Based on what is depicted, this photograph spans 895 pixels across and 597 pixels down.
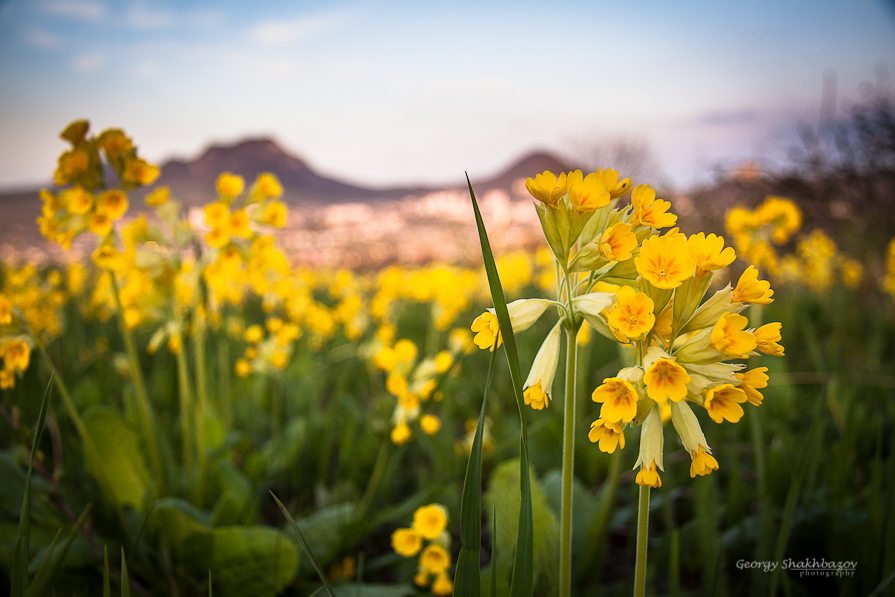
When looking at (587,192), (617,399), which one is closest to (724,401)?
(617,399)

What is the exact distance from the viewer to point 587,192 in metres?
0.73

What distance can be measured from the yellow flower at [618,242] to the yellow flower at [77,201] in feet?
4.60

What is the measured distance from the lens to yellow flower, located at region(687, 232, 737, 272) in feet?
2.21

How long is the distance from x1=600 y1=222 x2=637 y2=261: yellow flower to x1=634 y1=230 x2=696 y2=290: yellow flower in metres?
0.04

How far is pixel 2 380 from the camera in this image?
1261mm

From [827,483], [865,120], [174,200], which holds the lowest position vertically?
[827,483]

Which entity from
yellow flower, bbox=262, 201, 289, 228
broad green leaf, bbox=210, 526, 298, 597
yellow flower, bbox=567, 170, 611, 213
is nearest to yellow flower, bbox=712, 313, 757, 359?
yellow flower, bbox=567, 170, 611, 213

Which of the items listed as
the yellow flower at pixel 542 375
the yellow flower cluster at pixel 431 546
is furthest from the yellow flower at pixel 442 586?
the yellow flower at pixel 542 375

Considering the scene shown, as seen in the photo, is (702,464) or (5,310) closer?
(702,464)

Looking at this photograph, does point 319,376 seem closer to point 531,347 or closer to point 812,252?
point 531,347

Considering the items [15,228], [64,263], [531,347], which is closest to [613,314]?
[531,347]

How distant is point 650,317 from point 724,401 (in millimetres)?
174

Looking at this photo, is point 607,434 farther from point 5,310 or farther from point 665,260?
point 5,310

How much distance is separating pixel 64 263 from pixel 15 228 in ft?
10.6
